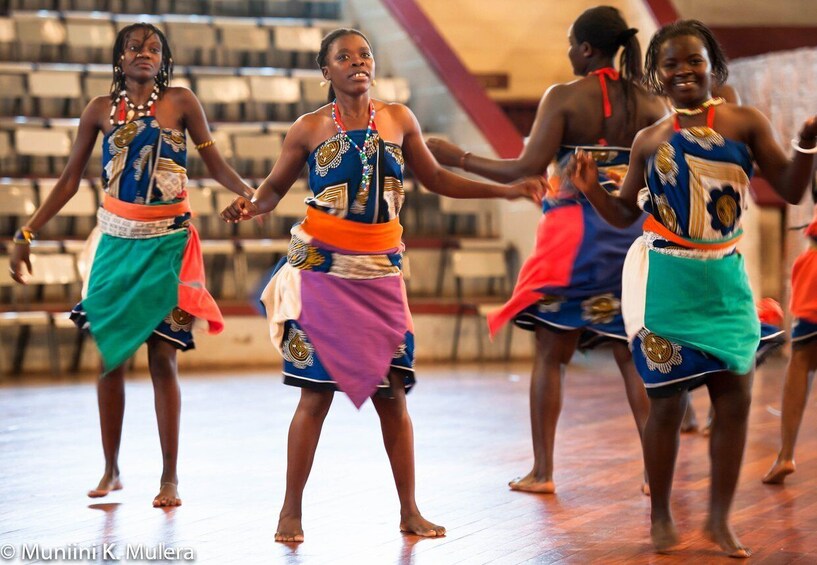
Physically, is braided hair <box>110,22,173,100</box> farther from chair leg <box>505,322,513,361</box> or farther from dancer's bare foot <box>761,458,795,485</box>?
chair leg <box>505,322,513,361</box>

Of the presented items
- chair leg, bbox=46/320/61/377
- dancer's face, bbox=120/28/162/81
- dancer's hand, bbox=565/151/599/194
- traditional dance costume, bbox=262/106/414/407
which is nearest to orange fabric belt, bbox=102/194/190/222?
dancer's face, bbox=120/28/162/81

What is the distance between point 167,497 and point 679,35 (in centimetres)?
202

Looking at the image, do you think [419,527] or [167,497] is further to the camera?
[167,497]

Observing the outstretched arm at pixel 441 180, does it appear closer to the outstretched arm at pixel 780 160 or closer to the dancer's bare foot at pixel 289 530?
the outstretched arm at pixel 780 160

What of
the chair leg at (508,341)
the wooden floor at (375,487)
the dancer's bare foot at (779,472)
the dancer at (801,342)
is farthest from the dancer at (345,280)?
the chair leg at (508,341)

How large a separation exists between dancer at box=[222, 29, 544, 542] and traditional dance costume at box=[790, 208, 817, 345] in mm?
1664

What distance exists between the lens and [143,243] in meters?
4.13

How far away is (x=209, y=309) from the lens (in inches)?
163

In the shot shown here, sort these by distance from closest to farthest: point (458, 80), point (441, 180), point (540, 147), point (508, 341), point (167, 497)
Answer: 1. point (441, 180)
2. point (167, 497)
3. point (540, 147)
4. point (508, 341)
5. point (458, 80)

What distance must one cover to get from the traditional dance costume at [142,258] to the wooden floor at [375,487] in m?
0.54

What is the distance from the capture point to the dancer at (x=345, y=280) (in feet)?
11.4

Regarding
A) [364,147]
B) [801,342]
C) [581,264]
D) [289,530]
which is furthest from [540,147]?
[289,530]

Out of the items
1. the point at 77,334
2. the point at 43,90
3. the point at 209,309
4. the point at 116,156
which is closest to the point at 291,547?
the point at 209,309

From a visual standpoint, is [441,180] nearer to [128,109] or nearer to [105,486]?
[128,109]
